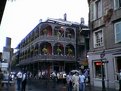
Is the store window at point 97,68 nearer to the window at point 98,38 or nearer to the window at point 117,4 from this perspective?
the window at point 98,38

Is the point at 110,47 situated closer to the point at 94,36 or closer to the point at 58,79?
the point at 94,36

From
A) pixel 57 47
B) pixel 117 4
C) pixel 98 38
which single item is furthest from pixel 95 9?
pixel 57 47

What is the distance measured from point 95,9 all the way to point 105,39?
183 inches

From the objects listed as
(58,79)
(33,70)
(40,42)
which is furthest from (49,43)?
(58,79)

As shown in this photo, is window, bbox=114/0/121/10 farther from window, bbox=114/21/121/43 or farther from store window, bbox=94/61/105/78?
store window, bbox=94/61/105/78

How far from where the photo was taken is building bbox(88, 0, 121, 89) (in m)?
23.8

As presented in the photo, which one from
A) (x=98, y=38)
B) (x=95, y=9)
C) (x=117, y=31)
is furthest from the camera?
(x=95, y=9)

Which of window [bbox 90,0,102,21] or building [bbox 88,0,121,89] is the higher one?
window [bbox 90,0,102,21]

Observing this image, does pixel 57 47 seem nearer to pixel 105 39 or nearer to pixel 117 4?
pixel 105 39

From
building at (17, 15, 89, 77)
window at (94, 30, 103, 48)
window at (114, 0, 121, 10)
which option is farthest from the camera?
building at (17, 15, 89, 77)

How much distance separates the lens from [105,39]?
2567 cm

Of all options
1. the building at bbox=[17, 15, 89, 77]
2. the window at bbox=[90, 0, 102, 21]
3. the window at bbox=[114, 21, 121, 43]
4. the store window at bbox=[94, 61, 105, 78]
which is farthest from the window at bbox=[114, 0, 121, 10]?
the building at bbox=[17, 15, 89, 77]

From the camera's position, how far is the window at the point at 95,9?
91.0 feet

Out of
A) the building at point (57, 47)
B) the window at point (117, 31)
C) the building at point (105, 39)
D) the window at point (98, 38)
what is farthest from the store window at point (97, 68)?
the building at point (57, 47)
